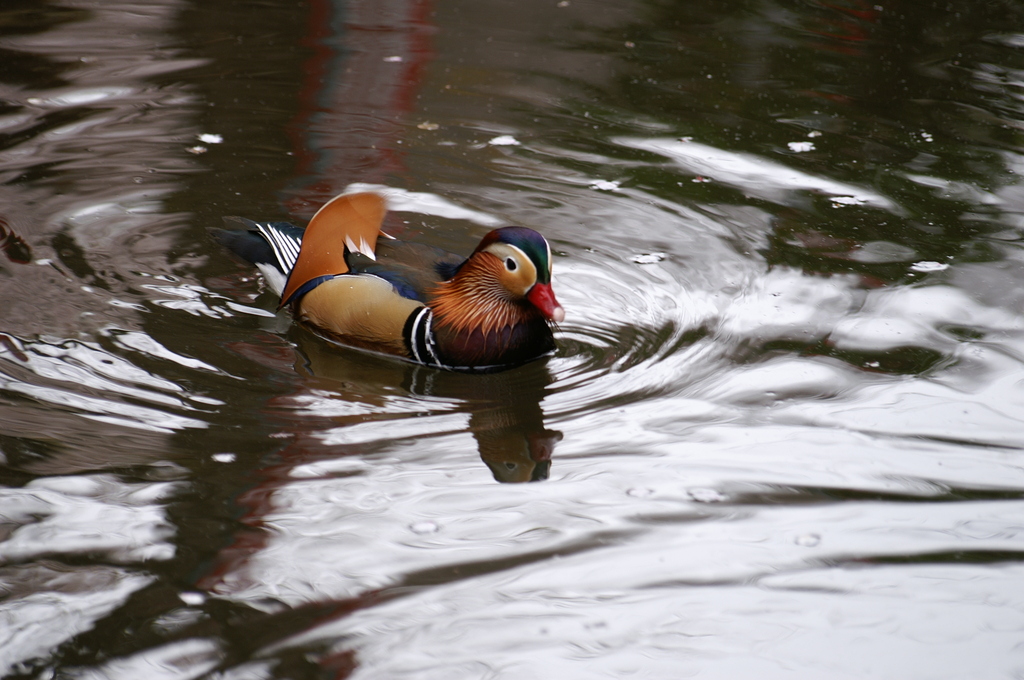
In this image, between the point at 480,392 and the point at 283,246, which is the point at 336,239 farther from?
the point at 480,392

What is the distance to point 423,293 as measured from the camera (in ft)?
13.6

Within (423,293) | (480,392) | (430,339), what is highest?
(423,293)

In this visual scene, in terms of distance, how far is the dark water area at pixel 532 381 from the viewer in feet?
8.91

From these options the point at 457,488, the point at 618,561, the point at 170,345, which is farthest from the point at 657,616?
the point at 170,345

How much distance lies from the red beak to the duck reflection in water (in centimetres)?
27

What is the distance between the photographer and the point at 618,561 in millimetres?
2938

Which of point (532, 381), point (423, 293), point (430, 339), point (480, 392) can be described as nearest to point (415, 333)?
point (430, 339)

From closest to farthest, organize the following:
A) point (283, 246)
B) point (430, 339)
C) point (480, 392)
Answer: point (480, 392), point (430, 339), point (283, 246)

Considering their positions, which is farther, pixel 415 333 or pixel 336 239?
pixel 336 239

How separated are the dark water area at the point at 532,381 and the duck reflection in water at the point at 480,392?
21 mm

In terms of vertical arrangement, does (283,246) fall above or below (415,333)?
above

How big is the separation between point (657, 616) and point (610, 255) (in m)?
2.45

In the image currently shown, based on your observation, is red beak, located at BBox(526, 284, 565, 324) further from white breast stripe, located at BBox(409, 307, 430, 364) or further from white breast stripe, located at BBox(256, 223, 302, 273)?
white breast stripe, located at BBox(256, 223, 302, 273)

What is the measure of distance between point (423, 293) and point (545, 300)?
533mm
